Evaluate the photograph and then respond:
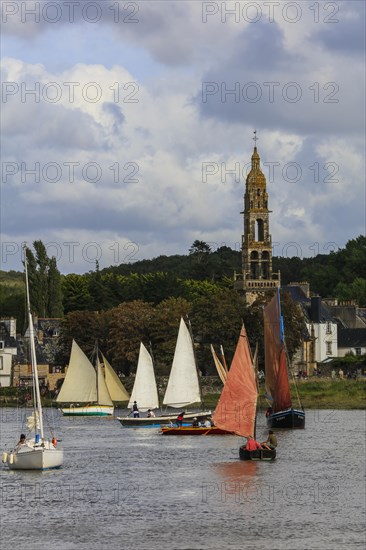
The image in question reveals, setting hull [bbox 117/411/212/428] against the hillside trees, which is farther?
the hillside trees

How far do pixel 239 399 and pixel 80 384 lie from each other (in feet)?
166

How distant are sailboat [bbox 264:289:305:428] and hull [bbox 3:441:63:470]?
3719 centimetres

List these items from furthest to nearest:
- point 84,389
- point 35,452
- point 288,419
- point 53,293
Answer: point 53,293 → point 84,389 → point 288,419 → point 35,452

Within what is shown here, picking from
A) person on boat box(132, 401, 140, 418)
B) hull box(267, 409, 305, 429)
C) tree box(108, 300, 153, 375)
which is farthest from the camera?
tree box(108, 300, 153, 375)

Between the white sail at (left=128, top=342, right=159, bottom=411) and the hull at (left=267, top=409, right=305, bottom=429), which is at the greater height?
the white sail at (left=128, top=342, right=159, bottom=411)

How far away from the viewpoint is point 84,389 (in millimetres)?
140500

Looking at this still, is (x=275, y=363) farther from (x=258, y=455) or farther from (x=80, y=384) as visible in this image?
(x=258, y=455)

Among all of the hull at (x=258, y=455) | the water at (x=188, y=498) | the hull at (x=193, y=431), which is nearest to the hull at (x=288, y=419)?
the hull at (x=193, y=431)

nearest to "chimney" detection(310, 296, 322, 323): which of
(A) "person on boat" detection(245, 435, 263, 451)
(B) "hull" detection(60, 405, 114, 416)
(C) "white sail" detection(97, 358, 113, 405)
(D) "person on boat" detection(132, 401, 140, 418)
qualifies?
(C) "white sail" detection(97, 358, 113, 405)

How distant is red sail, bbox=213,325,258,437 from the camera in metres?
90.6

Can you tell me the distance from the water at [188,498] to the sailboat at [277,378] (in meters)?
9.86

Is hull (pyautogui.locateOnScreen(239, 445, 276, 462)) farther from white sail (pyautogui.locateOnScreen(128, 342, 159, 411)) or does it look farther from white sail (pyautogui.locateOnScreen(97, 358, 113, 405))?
white sail (pyautogui.locateOnScreen(97, 358, 113, 405))

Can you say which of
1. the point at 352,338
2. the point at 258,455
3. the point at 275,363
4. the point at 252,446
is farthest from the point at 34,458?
the point at 352,338

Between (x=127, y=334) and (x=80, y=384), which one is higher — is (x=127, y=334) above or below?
above
